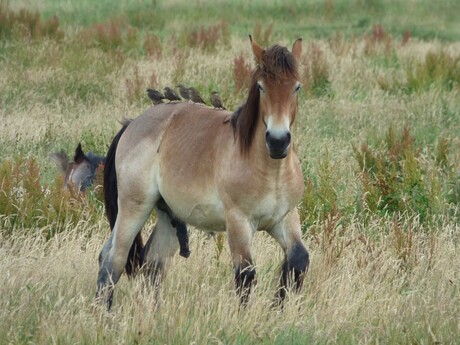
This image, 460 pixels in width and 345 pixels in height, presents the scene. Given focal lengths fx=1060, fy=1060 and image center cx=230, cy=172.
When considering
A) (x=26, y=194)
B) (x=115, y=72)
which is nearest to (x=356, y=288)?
(x=26, y=194)

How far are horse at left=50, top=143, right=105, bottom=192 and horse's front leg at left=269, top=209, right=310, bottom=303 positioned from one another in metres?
3.91

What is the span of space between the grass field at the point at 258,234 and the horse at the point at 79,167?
24 cm

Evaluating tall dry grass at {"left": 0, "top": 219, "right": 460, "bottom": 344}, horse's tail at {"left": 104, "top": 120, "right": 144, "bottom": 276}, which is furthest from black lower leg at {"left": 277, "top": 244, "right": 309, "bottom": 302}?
horse's tail at {"left": 104, "top": 120, "right": 144, "bottom": 276}

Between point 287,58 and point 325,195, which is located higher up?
point 287,58

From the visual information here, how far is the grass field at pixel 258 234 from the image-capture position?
18.7 ft

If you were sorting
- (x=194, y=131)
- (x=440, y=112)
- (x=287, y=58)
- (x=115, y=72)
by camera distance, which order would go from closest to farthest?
(x=287, y=58)
(x=194, y=131)
(x=440, y=112)
(x=115, y=72)

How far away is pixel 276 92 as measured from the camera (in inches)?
227

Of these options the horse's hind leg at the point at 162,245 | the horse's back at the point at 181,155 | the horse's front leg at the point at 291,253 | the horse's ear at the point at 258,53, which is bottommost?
the horse's hind leg at the point at 162,245

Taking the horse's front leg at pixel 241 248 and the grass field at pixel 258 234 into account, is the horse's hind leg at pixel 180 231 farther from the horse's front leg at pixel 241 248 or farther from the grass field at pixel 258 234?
the horse's front leg at pixel 241 248

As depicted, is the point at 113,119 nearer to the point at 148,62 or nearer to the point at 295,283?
the point at 148,62

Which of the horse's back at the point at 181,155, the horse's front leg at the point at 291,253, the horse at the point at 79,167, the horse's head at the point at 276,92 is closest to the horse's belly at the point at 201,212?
the horse's back at the point at 181,155

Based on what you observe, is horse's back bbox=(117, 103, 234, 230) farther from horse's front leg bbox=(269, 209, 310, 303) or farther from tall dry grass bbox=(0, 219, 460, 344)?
tall dry grass bbox=(0, 219, 460, 344)

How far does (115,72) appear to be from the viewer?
1625 cm

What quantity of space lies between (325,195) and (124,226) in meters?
2.47
